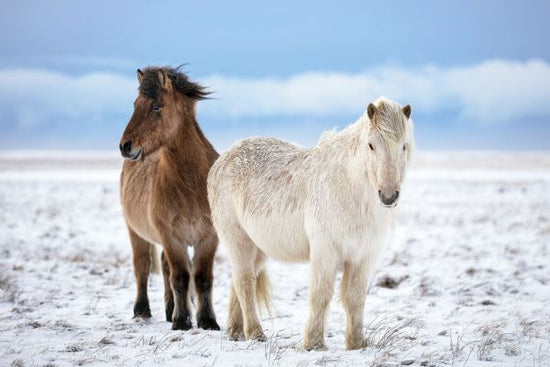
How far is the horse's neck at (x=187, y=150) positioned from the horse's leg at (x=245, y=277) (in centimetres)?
→ 112

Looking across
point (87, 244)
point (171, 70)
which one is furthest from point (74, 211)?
point (171, 70)

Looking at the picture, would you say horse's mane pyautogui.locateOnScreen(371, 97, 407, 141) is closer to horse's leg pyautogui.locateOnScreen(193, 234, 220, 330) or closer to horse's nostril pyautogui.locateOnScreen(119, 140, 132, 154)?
horse's leg pyautogui.locateOnScreen(193, 234, 220, 330)

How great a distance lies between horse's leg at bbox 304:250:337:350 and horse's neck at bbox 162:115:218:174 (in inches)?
85.6

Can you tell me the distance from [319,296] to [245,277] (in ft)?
3.29

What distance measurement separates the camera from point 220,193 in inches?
215

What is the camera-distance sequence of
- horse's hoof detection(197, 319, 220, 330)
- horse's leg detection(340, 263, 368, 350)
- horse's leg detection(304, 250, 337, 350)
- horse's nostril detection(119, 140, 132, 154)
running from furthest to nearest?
horse's hoof detection(197, 319, 220, 330) → horse's nostril detection(119, 140, 132, 154) → horse's leg detection(340, 263, 368, 350) → horse's leg detection(304, 250, 337, 350)

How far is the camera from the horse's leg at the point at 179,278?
585 cm

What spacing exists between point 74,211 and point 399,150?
645 inches

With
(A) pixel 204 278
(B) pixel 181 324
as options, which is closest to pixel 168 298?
(B) pixel 181 324

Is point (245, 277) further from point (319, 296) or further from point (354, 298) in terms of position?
point (354, 298)

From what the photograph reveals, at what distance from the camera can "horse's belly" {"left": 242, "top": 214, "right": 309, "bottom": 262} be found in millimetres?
4688

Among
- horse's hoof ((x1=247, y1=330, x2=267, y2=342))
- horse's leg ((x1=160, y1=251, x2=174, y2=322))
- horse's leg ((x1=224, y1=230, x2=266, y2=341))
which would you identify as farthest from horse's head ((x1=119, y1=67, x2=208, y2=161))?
horse's hoof ((x1=247, y1=330, x2=267, y2=342))

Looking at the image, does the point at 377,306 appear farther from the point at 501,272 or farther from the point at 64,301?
the point at 64,301

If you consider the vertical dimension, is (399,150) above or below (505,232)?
above
